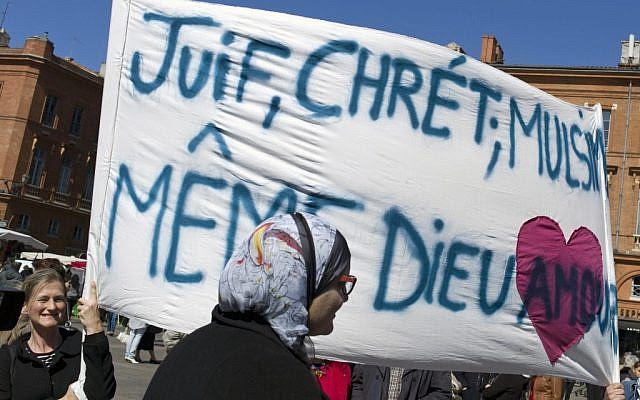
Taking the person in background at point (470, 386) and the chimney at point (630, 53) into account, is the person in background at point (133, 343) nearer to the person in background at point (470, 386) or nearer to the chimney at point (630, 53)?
the person in background at point (470, 386)

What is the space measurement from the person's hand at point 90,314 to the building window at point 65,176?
44.8 m

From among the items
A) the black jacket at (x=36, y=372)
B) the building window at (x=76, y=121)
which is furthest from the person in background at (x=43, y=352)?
the building window at (x=76, y=121)

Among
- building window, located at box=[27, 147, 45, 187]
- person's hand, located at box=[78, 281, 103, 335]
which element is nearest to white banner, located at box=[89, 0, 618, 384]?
person's hand, located at box=[78, 281, 103, 335]

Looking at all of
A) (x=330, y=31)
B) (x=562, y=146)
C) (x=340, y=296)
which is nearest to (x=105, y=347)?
(x=340, y=296)

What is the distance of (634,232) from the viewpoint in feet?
101

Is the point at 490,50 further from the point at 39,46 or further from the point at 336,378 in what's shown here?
the point at 336,378

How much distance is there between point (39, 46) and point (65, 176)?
7824mm

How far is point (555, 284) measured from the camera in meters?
3.74

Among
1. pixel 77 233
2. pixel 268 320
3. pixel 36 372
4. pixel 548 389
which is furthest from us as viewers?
pixel 77 233

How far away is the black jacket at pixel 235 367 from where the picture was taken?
61.1 inches

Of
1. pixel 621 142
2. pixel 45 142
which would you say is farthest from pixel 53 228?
pixel 621 142

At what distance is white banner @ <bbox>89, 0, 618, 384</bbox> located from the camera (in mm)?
3197

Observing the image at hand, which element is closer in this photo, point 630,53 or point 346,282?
point 346,282

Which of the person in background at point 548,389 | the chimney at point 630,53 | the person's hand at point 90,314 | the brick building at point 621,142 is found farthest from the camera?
the chimney at point 630,53
